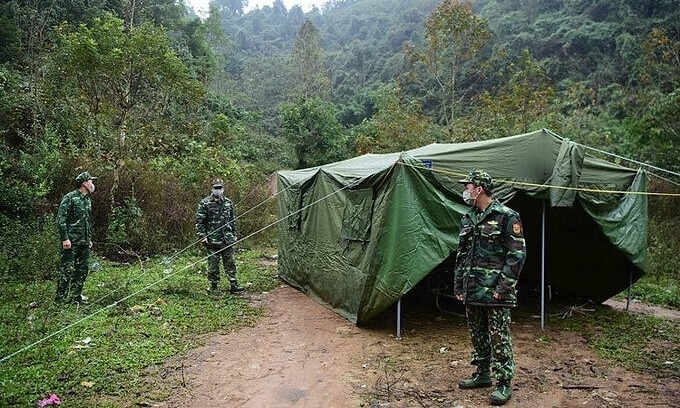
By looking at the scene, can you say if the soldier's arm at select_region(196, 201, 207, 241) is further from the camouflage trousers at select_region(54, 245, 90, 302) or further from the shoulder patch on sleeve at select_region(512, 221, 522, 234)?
the shoulder patch on sleeve at select_region(512, 221, 522, 234)

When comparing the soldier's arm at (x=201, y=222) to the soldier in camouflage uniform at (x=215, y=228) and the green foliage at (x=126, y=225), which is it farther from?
the green foliage at (x=126, y=225)

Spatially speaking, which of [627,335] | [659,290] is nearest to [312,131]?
[659,290]

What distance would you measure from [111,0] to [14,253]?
13412mm

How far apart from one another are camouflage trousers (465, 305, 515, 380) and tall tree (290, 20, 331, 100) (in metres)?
26.0

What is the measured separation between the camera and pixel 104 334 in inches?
200

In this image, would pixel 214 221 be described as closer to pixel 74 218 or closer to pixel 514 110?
pixel 74 218

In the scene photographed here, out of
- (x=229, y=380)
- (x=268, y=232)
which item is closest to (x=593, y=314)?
(x=229, y=380)

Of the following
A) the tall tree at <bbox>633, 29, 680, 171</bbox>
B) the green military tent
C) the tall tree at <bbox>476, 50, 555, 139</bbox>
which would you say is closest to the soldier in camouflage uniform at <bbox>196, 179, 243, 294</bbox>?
the green military tent

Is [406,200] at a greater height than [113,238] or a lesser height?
greater

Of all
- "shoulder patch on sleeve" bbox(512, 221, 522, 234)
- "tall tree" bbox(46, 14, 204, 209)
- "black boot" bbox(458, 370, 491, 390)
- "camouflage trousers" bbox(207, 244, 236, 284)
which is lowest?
"black boot" bbox(458, 370, 491, 390)

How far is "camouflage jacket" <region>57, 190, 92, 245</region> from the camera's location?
6.04 meters

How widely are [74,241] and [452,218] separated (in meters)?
4.69

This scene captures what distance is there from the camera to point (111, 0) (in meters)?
18.0

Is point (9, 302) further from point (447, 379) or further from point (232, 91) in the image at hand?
point (232, 91)
